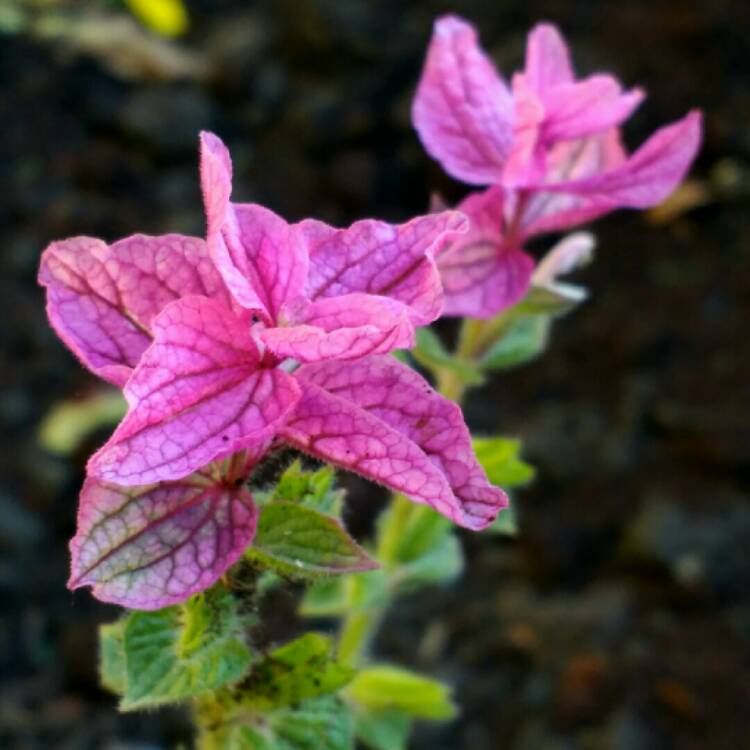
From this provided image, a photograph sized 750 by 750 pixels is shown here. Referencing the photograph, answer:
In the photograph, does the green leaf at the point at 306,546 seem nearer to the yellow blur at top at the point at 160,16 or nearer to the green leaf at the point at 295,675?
the green leaf at the point at 295,675

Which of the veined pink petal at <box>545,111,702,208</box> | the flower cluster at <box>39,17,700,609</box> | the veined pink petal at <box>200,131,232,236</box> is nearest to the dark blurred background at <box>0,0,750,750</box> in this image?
the veined pink petal at <box>545,111,702,208</box>

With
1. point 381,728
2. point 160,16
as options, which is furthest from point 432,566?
point 160,16

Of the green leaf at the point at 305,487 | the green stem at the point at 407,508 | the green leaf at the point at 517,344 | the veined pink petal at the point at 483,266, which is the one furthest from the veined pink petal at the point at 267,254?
the green leaf at the point at 517,344

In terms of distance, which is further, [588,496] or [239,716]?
[588,496]

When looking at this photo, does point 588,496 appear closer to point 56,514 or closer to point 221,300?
point 56,514

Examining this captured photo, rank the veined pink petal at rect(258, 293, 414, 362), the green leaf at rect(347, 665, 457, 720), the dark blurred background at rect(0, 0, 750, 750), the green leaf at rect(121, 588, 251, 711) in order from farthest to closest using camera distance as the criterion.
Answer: the dark blurred background at rect(0, 0, 750, 750) → the green leaf at rect(347, 665, 457, 720) → the green leaf at rect(121, 588, 251, 711) → the veined pink petal at rect(258, 293, 414, 362)

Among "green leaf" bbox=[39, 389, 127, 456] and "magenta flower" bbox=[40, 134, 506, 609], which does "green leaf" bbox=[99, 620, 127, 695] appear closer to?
"magenta flower" bbox=[40, 134, 506, 609]

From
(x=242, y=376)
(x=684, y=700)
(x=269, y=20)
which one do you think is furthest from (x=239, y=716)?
(x=269, y=20)
